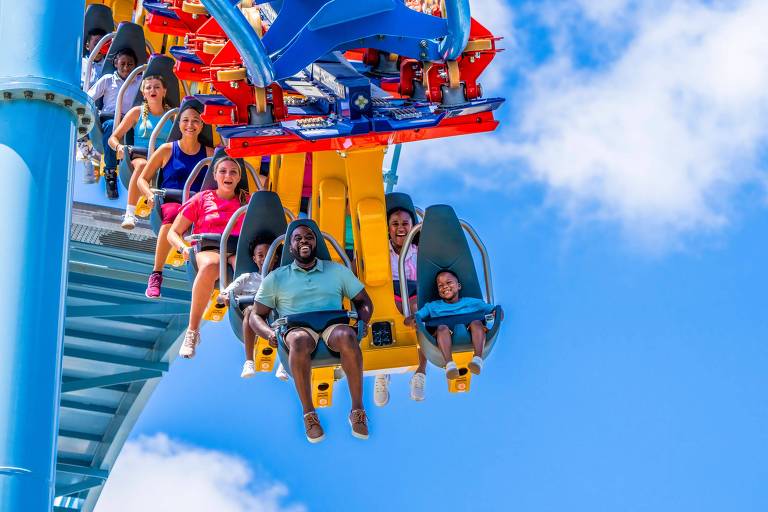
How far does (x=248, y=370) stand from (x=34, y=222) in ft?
13.6

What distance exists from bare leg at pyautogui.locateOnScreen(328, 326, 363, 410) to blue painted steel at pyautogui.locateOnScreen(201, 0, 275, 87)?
1694mm

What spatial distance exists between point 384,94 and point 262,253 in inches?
55.3

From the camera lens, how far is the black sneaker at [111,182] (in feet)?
40.9

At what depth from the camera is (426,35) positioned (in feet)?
29.5

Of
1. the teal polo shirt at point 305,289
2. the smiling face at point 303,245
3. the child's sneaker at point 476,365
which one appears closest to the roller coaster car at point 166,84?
the smiling face at point 303,245

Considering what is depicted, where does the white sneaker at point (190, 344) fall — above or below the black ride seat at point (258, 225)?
below

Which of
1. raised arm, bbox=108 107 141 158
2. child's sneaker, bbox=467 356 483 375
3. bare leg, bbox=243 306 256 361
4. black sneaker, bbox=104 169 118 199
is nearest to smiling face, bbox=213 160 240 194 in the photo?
bare leg, bbox=243 306 256 361

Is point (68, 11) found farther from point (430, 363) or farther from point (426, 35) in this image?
point (430, 363)

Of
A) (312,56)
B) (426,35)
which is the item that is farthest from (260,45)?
(426,35)

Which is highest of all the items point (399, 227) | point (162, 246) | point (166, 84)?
point (166, 84)

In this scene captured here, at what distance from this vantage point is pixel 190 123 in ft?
34.9

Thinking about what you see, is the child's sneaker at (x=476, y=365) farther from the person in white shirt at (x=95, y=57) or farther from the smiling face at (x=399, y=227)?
the person in white shirt at (x=95, y=57)

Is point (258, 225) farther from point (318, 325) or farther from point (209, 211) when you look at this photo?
point (318, 325)

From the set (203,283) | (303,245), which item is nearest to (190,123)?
(203,283)
